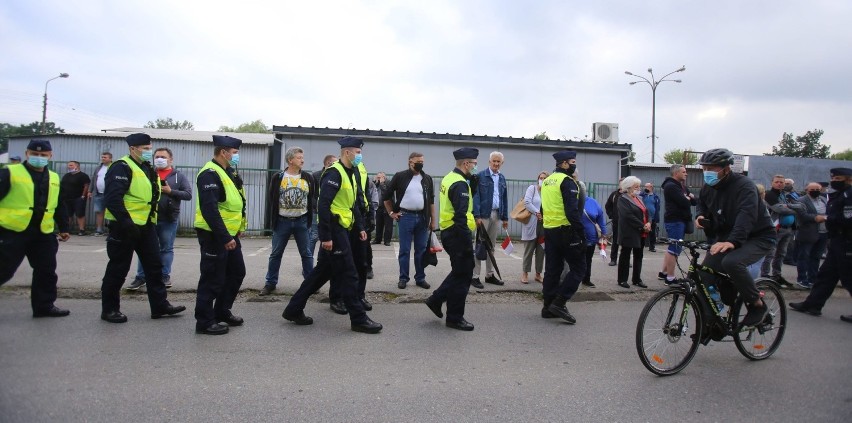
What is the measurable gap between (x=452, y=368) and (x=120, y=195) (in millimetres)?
3690

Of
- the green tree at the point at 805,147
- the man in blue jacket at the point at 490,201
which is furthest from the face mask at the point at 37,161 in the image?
the green tree at the point at 805,147

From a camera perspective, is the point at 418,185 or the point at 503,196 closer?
the point at 418,185

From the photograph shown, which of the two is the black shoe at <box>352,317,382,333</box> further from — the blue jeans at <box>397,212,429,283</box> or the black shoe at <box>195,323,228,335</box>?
the blue jeans at <box>397,212,429,283</box>

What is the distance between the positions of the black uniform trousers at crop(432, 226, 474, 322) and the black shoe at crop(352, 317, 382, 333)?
2.59 ft

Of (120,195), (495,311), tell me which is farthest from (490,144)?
(120,195)

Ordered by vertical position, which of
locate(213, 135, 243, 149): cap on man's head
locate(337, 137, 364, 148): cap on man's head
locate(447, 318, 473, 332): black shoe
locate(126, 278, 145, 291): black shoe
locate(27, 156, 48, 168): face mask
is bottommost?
locate(447, 318, 473, 332): black shoe

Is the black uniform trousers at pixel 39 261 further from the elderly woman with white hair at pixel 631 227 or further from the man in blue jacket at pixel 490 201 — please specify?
the elderly woman with white hair at pixel 631 227

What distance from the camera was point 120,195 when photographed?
214 inches

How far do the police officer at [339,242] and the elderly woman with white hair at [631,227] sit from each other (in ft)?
14.3

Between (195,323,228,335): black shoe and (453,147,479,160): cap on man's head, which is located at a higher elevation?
(453,147,479,160): cap on man's head

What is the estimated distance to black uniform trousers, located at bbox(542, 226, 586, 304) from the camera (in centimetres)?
605

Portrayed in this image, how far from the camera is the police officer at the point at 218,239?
5246mm

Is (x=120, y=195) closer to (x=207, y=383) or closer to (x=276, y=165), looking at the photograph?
(x=207, y=383)

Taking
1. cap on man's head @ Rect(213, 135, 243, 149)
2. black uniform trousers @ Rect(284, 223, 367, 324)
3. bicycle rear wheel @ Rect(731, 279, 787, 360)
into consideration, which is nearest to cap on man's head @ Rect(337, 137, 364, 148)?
black uniform trousers @ Rect(284, 223, 367, 324)
